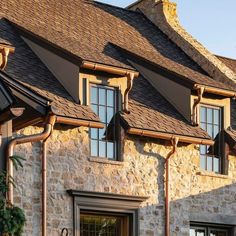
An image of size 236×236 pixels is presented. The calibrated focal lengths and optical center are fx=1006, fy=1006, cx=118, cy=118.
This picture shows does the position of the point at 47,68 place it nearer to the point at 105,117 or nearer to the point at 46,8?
the point at 105,117

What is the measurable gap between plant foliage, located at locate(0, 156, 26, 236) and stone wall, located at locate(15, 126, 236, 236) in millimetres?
3004

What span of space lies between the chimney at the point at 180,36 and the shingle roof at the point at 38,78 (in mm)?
5951

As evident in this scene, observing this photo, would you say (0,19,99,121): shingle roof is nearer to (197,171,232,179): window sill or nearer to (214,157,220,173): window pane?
(197,171,232,179): window sill

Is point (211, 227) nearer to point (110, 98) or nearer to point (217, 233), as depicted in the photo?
point (217, 233)

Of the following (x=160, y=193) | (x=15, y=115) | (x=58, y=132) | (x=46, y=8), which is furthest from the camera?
(x=46, y=8)

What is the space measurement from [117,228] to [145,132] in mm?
2531

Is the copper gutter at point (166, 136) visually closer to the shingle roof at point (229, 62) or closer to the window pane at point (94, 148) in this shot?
the window pane at point (94, 148)

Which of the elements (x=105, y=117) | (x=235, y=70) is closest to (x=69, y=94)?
(x=105, y=117)

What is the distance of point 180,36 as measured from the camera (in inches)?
1217

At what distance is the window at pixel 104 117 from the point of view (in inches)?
984

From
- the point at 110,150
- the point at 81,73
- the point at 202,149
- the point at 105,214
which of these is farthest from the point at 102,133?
the point at 202,149

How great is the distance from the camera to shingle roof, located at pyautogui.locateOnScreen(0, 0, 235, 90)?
2678 centimetres

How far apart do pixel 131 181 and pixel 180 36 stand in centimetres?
719

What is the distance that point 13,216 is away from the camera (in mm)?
19609
